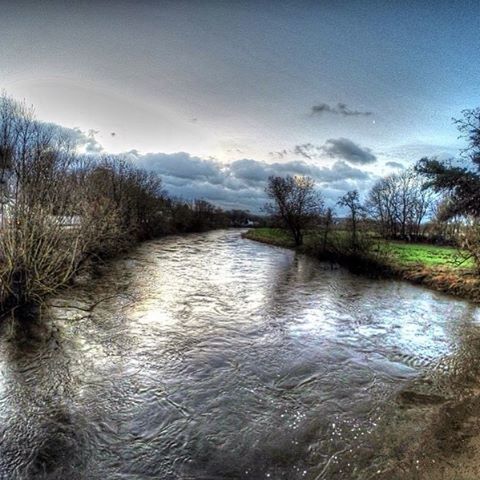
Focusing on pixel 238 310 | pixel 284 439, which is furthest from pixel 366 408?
pixel 238 310

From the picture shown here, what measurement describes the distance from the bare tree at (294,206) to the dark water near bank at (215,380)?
26.1 meters

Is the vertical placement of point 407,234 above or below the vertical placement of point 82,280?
above

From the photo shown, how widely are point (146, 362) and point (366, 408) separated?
18.2ft

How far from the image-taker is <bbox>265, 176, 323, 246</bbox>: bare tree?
141 ft

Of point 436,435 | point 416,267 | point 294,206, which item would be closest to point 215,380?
point 436,435

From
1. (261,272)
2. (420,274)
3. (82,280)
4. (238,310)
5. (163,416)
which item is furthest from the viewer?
(261,272)

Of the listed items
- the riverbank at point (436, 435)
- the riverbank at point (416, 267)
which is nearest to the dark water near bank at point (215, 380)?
the riverbank at point (436, 435)

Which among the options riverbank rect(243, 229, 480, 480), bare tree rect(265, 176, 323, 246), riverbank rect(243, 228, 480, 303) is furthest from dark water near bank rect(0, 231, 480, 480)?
bare tree rect(265, 176, 323, 246)

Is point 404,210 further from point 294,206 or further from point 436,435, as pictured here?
point 436,435

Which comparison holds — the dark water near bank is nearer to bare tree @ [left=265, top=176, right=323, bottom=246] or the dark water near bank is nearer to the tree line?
the tree line

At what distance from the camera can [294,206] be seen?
43.5 meters

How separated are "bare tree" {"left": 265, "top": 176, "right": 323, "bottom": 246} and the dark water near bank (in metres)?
26.1

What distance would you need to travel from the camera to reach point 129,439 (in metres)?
6.52

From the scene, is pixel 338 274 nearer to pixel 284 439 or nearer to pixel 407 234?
pixel 284 439
